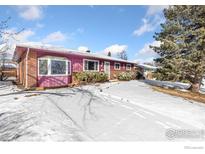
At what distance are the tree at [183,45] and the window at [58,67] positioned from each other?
8.19 m

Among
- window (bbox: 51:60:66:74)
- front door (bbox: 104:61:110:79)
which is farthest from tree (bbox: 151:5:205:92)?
window (bbox: 51:60:66:74)

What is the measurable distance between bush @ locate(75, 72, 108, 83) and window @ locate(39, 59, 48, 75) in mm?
3156

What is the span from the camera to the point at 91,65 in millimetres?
21094

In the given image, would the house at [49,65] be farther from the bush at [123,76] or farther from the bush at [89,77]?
the bush at [123,76]

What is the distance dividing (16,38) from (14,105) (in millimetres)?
3257

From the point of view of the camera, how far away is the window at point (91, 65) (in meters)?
20.0

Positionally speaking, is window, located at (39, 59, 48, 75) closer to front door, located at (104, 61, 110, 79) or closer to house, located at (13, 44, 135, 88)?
house, located at (13, 44, 135, 88)

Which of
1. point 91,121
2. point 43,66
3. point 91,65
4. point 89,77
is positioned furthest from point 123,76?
point 91,121

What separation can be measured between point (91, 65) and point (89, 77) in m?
2.60

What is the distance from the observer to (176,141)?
214 inches

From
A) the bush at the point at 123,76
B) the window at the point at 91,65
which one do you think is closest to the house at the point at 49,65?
the window at the point at 91,65

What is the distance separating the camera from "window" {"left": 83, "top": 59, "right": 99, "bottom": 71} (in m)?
20.0
